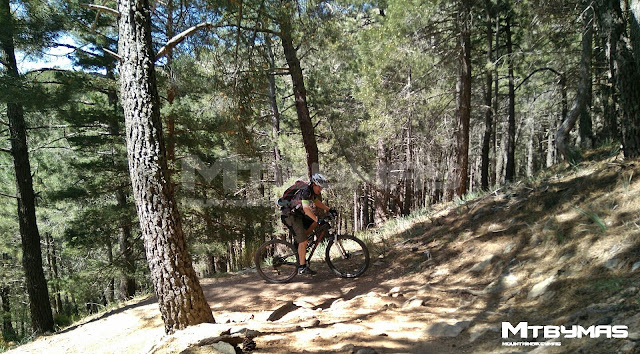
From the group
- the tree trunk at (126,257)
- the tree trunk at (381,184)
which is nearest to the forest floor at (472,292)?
the tree trunk at (126,257)

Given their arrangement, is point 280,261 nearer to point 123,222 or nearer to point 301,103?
point 301,103

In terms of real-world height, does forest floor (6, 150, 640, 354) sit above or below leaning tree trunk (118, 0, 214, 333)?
below

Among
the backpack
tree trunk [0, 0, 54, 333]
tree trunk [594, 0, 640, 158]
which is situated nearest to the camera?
tree trunk [594, 0, 640, 158]

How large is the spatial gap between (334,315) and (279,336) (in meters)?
0.96

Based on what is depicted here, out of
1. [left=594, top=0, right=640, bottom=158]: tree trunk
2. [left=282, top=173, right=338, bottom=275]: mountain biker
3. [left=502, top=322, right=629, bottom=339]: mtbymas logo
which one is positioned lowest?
[left=502, top=322, right=629, bottom=339]: mtbymas logo

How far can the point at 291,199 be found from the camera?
639 centimetres

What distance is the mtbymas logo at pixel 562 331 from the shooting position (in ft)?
8.16

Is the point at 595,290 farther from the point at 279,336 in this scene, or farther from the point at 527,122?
the point at 527,122

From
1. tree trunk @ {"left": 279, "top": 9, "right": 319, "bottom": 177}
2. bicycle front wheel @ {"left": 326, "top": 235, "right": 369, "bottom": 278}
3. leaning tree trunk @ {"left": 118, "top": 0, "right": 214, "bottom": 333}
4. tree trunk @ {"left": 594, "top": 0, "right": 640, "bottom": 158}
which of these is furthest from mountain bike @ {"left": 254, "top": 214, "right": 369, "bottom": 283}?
tree trunk @ {"left": 594, "top": 0, "right": 640, "bottom": 158}

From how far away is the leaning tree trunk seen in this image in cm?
410

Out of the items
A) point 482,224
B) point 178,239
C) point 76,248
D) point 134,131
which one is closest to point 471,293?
point 482,224

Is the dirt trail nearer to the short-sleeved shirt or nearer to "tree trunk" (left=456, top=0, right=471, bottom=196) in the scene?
the short-sleeved shirt

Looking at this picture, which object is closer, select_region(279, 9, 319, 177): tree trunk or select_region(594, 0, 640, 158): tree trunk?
select_region(594, 0, 640, 158): tree trunk

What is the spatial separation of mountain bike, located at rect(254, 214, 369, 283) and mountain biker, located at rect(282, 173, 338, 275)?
124 millimetres
